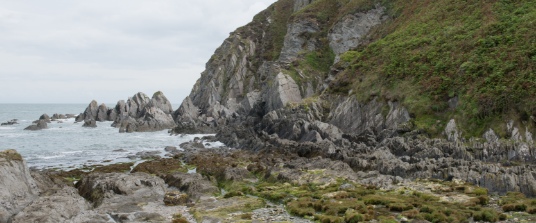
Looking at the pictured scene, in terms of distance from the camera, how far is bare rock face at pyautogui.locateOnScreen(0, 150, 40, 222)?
17531 mm

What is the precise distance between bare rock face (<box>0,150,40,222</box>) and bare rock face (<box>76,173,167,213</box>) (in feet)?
10.7

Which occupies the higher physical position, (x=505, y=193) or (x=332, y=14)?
(x=332, y=14)

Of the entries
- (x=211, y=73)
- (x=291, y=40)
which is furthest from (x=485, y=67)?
(x=211, y=73)

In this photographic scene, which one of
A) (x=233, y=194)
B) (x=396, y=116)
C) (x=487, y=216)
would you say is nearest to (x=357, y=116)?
(x=396, y=116)

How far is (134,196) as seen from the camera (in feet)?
71.6

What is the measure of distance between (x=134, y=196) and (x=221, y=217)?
25.0ft

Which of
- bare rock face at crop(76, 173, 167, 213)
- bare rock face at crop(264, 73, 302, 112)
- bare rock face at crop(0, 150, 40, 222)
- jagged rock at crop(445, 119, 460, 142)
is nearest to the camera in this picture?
bare rock face at crop(0, 150, 40, 222)

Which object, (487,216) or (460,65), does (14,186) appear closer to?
(487,216)

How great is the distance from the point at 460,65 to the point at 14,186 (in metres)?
44.0

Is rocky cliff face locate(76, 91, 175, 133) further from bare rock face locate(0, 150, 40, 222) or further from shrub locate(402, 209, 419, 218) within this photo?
shrub locate(402, 209, 419, 218)

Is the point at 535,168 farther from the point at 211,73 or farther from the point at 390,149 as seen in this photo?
the point at 211,73

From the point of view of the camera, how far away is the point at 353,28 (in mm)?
81812

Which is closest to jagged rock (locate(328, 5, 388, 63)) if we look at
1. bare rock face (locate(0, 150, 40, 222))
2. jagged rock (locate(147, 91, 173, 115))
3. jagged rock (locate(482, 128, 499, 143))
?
jagged rock (locate(482, 128, 499, 143))

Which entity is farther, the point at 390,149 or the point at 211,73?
the point at 211,73
